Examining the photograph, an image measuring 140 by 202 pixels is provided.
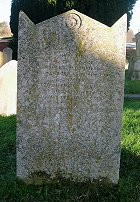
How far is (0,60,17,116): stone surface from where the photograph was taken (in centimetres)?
716

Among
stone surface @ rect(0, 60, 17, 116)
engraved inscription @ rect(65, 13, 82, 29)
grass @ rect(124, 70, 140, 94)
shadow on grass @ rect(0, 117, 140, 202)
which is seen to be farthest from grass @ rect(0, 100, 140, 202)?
grass @ rect(124, 70, 140, 94)

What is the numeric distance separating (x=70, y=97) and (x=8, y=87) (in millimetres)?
3788

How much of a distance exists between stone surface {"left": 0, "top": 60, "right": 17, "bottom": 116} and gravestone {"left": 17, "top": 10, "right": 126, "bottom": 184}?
3548 mm

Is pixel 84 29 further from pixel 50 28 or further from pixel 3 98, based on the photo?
pixel 3 98

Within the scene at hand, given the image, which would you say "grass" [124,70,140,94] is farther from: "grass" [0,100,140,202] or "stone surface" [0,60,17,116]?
"grass" [0,100,140,202]

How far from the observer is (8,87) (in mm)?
7285

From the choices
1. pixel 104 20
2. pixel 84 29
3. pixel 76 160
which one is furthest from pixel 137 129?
pixel 104 20

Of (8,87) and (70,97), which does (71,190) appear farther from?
(8,87)

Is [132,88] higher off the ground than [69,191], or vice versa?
[132,88]

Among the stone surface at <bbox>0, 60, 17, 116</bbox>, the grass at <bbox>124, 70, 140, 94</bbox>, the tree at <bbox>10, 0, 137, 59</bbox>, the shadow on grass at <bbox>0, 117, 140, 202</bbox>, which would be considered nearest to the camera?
the shadow on grass at <bbox>0, 117, 140, 202</bbox>

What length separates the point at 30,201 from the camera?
11.7 ft

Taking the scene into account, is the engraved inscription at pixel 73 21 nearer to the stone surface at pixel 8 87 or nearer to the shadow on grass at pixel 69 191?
the shadow on grass at pixel 69 191

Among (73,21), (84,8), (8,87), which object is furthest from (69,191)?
(84,8)

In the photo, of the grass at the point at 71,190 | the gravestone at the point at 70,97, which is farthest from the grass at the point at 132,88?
the gravestone at the point at 70,97
